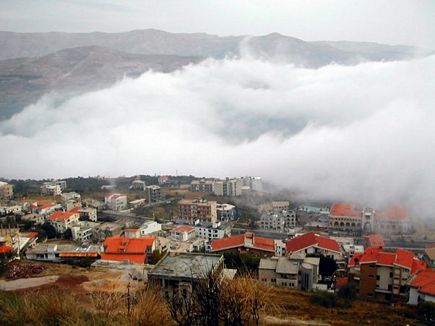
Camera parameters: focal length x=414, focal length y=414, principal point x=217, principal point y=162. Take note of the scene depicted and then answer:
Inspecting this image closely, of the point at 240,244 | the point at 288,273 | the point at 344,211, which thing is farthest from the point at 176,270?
the point at 344,211

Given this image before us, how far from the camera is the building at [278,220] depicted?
16094 mm

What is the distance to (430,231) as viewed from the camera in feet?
50.2

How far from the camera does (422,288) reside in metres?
6.49

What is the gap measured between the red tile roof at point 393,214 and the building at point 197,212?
21.0 ft

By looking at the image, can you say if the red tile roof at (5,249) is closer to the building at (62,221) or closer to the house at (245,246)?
the building at (62,221)

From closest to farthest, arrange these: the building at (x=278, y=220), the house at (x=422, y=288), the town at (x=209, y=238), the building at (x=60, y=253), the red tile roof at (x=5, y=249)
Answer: the house at (x=422, y=288) < the town at (x=209, y=238) < the red tile roof at (x=5, y=249) < the building at (x=60, y=253) < the building at (x=278, y=220)

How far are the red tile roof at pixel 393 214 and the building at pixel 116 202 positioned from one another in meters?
10.6

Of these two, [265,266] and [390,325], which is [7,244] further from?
[390,325]

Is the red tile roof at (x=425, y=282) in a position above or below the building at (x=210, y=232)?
above

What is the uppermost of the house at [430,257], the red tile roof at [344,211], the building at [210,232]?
the red tile roof at [344,211]

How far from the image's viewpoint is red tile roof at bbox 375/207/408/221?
15680 mm

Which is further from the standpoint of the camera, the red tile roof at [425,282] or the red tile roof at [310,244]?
the red tile roof at [310,244]

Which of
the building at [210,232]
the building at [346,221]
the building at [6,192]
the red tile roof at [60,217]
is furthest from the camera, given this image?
the building at [6,192]

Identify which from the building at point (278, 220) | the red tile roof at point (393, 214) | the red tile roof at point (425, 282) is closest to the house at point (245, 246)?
the red tile roof at point (425, 282)
